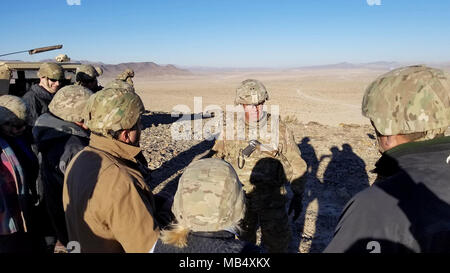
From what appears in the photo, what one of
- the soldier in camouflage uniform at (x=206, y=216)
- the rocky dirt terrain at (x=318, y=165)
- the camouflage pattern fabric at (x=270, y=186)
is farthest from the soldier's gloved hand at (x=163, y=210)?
the rocky dirt terrain at (x=318, y=165)

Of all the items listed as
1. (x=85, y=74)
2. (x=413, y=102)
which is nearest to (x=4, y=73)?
(x=85, y=74)

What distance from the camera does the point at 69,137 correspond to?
8.63 feet

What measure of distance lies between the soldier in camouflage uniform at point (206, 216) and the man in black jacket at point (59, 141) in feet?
4.78

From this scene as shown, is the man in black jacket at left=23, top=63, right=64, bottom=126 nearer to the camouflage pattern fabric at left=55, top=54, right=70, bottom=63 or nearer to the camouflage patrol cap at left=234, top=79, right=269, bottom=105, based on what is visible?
the camouflage patrol cap at left=234, top=79, right=269, bottom=105

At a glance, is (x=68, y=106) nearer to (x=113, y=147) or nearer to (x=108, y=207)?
(x=113, y=147)

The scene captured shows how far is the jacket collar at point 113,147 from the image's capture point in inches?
75.4

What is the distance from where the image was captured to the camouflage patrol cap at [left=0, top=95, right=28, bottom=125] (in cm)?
264

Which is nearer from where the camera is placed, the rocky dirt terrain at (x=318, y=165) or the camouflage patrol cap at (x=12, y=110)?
the camouflage patrol cap at (x=12, y=110)

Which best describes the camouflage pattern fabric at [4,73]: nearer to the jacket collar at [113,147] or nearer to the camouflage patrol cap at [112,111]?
the camouflage patrol cap at [112,111]

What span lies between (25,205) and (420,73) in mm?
2770
